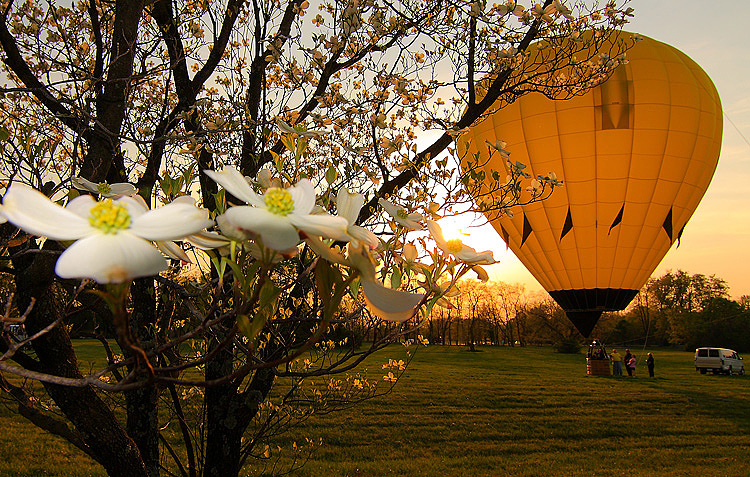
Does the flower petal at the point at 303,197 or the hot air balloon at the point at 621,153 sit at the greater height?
the hot air balloon at the point at 621,153

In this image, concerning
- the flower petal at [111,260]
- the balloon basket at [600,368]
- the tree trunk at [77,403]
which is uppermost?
the flower petal at [111,260]

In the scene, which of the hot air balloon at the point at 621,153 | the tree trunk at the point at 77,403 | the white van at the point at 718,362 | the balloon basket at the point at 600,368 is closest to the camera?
the tree trunk at the point at 77,403

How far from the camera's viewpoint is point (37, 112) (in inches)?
159

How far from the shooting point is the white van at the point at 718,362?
25.0 meters

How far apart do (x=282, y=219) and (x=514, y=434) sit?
12.0 metres

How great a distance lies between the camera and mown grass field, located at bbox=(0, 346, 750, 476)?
874 cm

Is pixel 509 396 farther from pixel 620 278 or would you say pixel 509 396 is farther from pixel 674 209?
pixel 674 209

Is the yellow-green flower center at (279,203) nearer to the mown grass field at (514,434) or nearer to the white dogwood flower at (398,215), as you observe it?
the white dogwood flower at (398,215)

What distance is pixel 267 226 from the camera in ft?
1.47

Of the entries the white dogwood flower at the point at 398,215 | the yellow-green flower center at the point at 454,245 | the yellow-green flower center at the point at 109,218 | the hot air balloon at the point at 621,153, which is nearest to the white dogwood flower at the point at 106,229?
the yellow-green flower center at the point at 109,218

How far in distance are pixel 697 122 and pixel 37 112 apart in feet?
42.8

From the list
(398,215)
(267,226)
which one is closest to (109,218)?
(267,226)

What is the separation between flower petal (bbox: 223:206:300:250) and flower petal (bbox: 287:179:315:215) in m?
0.03

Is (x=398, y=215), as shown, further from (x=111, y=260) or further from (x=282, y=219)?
(x=111, y=260)
